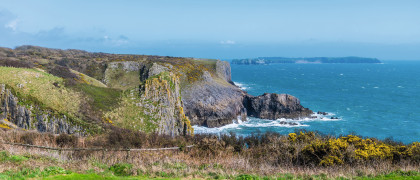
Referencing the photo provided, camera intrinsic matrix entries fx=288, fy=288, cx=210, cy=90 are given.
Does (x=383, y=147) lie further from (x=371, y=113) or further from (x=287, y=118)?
(x=371, y=113)

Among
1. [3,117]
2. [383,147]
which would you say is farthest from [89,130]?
[383,147]

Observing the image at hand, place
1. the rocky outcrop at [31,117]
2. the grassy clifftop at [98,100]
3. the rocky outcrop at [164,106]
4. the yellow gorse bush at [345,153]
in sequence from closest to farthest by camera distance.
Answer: the yellow gorse bush at [345,153] < the rocky outcrop at [31,117] < the grassy clifftop at [98,100] < the rocky outcrop at [164,106]

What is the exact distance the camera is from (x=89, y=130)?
103 ft

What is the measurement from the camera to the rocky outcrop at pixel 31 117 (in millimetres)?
30047

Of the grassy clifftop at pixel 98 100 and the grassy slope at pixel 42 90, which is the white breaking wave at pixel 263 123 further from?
the grassy slope at pixel 42 90

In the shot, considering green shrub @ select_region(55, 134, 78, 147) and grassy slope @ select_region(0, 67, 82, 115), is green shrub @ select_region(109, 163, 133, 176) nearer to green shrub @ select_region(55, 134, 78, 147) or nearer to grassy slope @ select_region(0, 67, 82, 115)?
green shrub @ select_region(55, 134, 78, 147)

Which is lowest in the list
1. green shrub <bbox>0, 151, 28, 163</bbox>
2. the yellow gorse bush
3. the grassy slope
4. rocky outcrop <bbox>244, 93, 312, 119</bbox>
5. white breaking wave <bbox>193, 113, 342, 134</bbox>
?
white breaking wave <bbox>193, 113, 342, 134</bbox>

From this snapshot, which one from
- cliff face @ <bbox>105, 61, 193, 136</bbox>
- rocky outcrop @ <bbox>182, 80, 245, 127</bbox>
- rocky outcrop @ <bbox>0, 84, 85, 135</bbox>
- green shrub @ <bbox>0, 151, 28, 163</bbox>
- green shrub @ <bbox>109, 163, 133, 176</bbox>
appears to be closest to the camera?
green shrub @ <bbox>109, 163, 133, 176</bbox>

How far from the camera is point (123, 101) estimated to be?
4222cm

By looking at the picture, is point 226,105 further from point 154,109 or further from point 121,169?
point 121,169

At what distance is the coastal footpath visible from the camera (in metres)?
31.1

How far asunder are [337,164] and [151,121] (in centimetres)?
2851

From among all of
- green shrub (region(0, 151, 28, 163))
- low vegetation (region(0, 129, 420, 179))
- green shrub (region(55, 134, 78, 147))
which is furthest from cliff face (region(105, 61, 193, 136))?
green shrub (region(0, 151, 28, 163))

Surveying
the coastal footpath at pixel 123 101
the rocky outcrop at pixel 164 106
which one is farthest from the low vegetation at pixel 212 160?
the rocky outcrop at pixel 164 106
